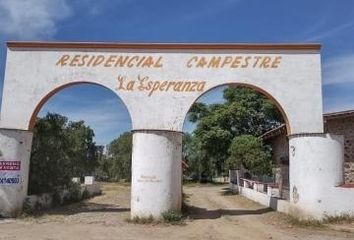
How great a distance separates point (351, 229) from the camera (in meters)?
14.2

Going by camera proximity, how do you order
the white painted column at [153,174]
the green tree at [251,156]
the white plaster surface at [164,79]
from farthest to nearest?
the green tree at [251,156], the white plaster surface at [164,79], the white painted column at [153,174]

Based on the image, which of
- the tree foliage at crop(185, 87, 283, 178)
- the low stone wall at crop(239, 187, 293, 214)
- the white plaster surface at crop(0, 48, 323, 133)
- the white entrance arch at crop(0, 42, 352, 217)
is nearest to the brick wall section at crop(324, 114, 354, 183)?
the low stone wall at crop(239, 187, 293, 214)

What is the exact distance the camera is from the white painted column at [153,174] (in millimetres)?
15984

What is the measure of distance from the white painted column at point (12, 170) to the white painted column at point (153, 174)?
413 cm

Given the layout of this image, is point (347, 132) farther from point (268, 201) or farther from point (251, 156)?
point (251, 156)

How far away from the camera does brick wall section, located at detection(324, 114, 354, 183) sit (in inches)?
789

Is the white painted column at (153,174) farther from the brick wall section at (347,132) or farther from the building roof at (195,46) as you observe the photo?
the brick wall section at (347,132)

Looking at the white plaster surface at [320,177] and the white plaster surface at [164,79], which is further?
the white plaster surface at [164,79]

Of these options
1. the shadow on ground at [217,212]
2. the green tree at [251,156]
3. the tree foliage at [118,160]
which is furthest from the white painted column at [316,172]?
the tree foliage at [118,160]

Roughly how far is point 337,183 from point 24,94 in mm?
11126

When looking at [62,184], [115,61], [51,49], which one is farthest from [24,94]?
[62,184]

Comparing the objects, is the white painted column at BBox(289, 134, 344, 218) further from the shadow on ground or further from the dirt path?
the shadow on ground

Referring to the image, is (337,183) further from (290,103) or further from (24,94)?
(24,94)

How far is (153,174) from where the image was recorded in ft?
52.5
